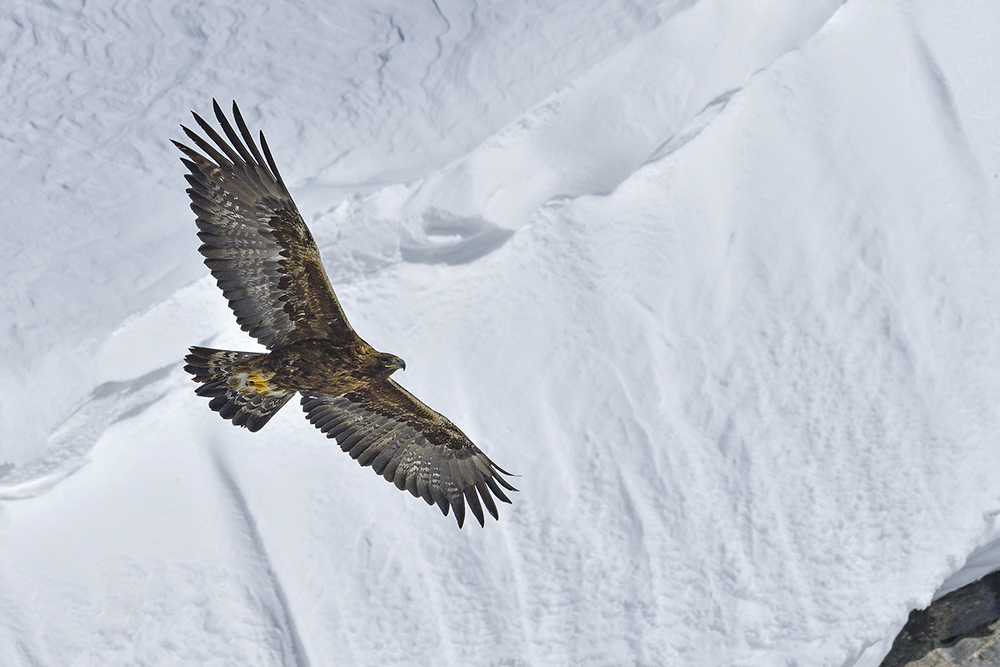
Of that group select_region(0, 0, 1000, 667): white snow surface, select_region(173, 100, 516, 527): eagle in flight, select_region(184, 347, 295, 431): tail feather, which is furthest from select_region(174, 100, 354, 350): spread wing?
select_region(0, 0, 1000, 667): white snow surface

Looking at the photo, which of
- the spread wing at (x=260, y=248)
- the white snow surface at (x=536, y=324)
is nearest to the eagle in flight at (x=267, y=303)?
the spread wing at (x=260, y=248)

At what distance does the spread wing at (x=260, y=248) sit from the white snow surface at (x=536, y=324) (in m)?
4.13

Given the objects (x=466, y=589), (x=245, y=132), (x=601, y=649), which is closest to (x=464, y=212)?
(x=466, y=589)

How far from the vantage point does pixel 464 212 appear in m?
10.4

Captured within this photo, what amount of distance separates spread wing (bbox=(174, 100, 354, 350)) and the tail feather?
209 mm

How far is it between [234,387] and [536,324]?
4910mm

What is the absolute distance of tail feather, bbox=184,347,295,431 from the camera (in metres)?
5.68

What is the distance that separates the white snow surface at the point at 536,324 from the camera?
9.11 m

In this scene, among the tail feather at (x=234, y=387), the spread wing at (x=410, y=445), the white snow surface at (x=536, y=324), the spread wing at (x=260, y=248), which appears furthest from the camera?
the white snow surface at (x=536, y=324)

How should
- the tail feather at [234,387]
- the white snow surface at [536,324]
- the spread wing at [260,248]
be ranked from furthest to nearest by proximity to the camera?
the white snow surface at [536,324], the tail feather at [234,387], the spread wing at [260,248]

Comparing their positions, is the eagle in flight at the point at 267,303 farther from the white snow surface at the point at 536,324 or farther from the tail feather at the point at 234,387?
the white snow surface at the point at 536,324

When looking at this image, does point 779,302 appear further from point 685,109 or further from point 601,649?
point 601,649

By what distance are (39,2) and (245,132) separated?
6838mm

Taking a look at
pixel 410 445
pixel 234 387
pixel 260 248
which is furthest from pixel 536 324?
pixel 260 248
